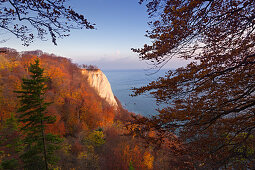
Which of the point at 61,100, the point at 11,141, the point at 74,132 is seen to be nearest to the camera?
the point at 11,141

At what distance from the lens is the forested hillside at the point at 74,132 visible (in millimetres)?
10781

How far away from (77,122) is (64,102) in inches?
178

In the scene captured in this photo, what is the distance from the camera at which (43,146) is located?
25.2 ft

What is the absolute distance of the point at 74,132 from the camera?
20.7 metres

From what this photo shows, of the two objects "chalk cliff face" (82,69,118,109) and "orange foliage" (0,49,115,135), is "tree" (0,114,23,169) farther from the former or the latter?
"chalk cliff face" (82,69,118,109)

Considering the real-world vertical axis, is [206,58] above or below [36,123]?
above

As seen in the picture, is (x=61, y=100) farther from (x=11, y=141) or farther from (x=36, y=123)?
(x=36, y=123)

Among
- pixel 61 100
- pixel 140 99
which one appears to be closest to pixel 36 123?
pixel 61 100

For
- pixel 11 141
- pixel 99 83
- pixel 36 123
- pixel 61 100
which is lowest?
pixel 11 141

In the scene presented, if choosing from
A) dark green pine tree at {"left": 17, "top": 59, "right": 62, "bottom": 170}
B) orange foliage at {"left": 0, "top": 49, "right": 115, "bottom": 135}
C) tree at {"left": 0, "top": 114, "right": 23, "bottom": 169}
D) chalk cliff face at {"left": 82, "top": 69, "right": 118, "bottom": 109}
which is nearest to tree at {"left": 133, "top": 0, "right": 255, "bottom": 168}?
dark green pine tree at {"left": 17, "top": 59, "right": 62, "bottom": 170}

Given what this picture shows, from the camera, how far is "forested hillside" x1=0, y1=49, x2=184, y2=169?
10781mm

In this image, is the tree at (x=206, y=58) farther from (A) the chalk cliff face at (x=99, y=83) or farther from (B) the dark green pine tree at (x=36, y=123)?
(A) the chalk cliff face at (x=99, y=83)

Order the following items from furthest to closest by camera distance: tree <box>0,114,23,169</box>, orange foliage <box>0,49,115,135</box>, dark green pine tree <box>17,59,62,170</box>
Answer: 1. orange foliage <box>0,49,115,135</box>
2. tree <box>0,114,23,169</box>
3. dark green pine tree <box>17,59,62,170</box>

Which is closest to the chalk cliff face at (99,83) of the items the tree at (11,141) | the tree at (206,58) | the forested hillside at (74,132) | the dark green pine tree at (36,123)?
the forested hillside at (74,132)
